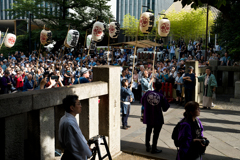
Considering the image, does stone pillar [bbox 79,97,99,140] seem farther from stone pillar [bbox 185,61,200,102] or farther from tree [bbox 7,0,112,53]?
tree [bbox 7,0,112,53]

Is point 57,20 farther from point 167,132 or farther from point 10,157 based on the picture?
point 10,157

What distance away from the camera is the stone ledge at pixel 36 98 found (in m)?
2.82

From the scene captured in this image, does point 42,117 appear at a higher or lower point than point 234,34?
lower

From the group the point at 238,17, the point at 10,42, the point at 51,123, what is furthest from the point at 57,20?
the point at 51,123

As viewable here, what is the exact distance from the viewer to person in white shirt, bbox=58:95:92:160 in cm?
294

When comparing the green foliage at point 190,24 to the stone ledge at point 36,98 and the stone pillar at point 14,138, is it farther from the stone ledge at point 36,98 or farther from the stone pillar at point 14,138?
the stone pillar at point 14,138

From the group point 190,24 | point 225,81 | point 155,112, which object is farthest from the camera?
point 190,24

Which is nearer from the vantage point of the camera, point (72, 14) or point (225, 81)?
point (225, 81)

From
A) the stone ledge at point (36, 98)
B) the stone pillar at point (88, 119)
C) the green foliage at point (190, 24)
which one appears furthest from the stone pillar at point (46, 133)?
the green foliage at point (190, 24)

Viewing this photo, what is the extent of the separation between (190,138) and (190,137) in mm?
13

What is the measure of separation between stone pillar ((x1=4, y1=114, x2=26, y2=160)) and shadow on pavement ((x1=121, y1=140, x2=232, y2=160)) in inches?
113

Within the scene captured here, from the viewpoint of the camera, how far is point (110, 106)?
4910 millimetres

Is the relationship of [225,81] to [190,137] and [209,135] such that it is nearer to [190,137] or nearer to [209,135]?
[209,135]

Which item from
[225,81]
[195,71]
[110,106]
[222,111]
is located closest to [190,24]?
[225,81]
